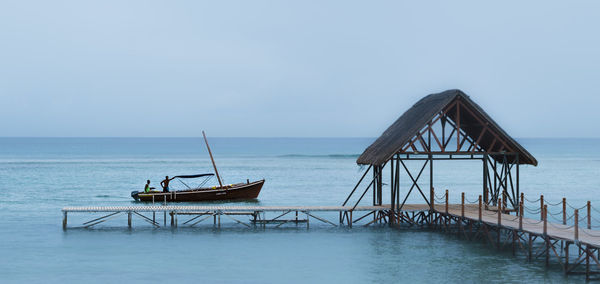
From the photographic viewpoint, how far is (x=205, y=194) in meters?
46.3

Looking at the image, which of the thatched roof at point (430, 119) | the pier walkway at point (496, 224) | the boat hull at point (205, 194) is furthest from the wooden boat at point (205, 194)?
the thatched roof at point (430, 119)

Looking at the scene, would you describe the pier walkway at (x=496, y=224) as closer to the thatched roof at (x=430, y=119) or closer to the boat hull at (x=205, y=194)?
the thatched roof at (x=430, y=119)

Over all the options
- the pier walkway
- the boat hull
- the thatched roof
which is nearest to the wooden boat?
the boat hull

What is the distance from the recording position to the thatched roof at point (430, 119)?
2789 cm

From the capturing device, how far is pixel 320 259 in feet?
81.8

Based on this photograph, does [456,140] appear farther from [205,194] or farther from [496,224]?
[205,194]

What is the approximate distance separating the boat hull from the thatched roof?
639 inches

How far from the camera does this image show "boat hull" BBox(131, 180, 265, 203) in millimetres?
45562

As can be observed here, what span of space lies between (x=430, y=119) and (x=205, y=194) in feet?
72.1

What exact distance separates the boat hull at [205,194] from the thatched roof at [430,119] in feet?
53.2

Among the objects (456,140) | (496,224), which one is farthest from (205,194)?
(496,224)

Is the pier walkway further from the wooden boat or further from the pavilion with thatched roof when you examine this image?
the wooden boat

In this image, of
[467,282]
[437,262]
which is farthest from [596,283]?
[437,262]

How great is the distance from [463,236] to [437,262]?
549 centimetres
